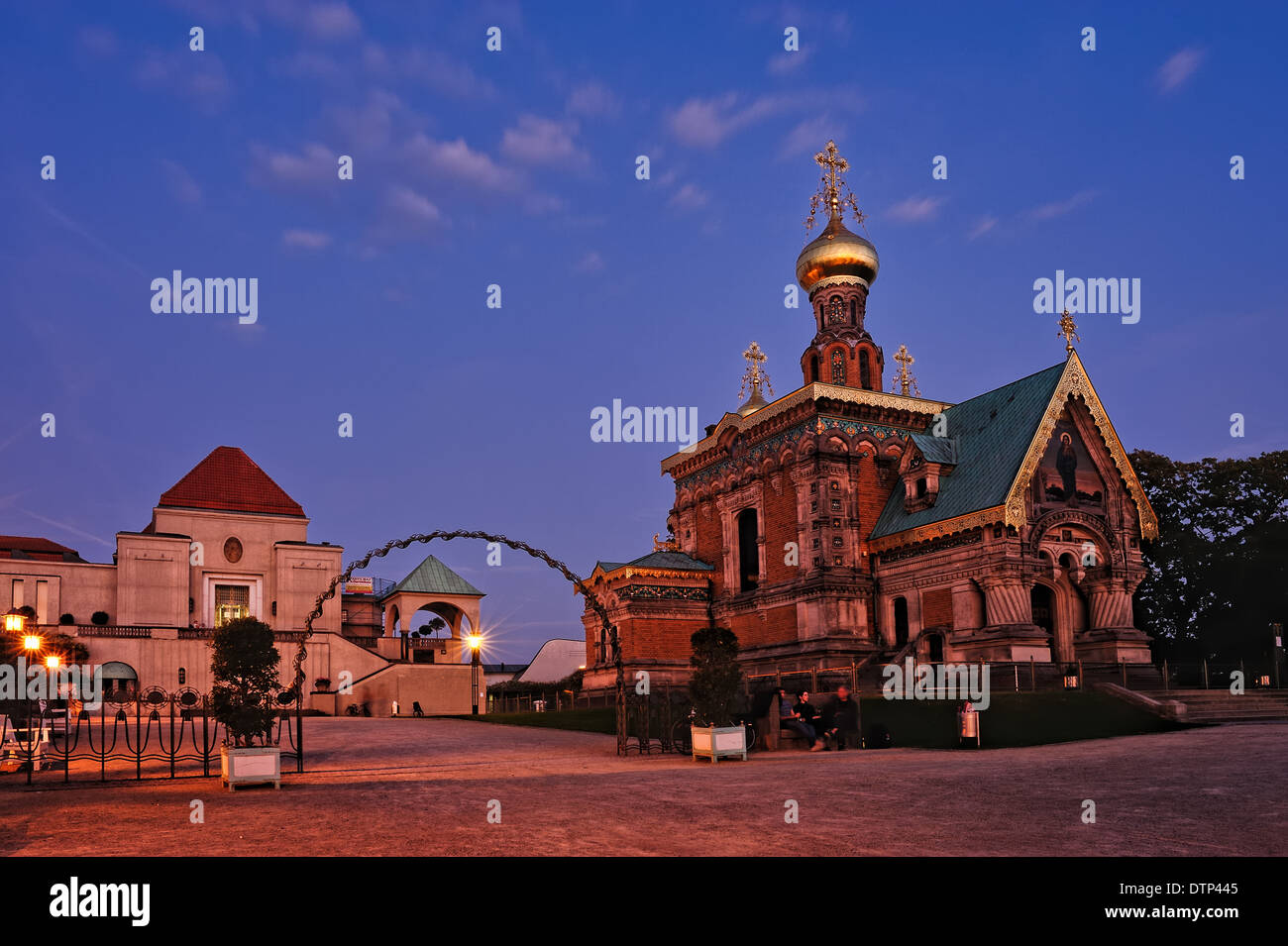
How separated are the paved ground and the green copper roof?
17021 millimetres

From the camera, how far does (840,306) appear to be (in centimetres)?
4850

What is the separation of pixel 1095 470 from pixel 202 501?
2031 inches

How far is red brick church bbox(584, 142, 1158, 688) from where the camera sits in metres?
37.6

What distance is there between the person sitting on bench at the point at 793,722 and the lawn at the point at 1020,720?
167cm

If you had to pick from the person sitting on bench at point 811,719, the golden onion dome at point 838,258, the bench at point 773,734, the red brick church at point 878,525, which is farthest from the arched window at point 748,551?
the person sitting on bench at point 811,719

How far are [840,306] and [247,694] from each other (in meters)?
35.8

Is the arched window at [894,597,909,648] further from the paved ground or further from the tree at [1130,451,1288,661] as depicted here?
the paved ground

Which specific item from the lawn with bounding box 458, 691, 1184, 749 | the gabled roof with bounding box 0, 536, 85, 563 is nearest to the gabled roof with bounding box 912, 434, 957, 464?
the lawn with bounding box 458, 691, 1184, 749

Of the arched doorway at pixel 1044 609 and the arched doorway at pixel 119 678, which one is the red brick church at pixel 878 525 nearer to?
the arched doorway at pixel 1044 609

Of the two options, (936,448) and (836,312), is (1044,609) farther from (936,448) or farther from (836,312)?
(836,312)

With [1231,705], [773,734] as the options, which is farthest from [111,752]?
[1231,705]

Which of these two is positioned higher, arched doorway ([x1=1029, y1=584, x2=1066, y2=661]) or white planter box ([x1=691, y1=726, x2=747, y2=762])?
arched doorway ([x1=1029, y1=584, x2=1066, y2=661])

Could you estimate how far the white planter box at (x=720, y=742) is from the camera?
72.7 ft
